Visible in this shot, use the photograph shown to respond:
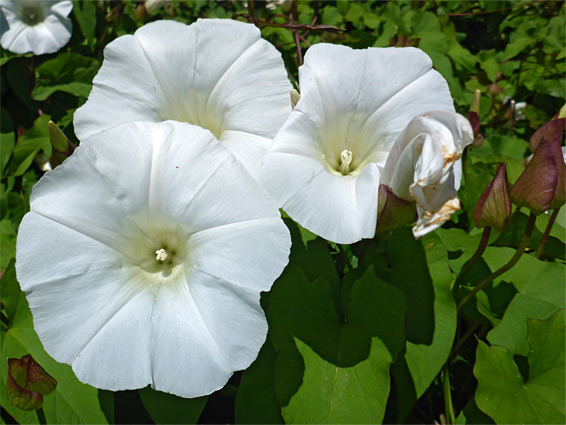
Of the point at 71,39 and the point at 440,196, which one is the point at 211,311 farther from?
the point at 71,39

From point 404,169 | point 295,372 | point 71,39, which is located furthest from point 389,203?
point 71,39

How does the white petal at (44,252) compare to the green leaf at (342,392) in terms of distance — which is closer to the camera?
the white petal at (44,252)

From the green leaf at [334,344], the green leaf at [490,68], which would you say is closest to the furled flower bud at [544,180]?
the green leaf at [334,344]

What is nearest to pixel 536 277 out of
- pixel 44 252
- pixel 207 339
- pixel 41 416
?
pixel 207 339

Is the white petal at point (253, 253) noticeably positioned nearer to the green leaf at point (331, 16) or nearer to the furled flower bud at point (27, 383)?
the furled flower bud at point (27, 383)

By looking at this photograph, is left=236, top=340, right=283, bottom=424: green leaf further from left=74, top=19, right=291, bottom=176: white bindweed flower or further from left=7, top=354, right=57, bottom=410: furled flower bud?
left=74, top=19, right=291, bottom=176: white bindweed flower

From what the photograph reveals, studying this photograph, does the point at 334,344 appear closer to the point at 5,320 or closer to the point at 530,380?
the point at 530,380

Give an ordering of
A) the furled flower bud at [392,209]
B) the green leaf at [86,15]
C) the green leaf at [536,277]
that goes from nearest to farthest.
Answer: the furled flower bud at [392,209] → the green leaf at [536,277] → the green leaf at [86,15]
